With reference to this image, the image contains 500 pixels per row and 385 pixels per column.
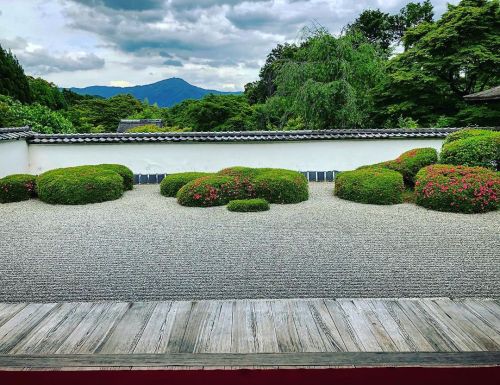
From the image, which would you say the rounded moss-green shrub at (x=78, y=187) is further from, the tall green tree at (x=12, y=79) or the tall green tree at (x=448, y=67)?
the tall green tree at (x=12, y=79)

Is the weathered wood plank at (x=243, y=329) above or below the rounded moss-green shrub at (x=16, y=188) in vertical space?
below

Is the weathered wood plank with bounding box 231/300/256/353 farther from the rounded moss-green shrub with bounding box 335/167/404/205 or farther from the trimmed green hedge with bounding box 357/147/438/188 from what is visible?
the trimmed green hedge with bounding box 357/147/438/188

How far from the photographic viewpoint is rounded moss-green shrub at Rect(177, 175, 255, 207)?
26.1ft

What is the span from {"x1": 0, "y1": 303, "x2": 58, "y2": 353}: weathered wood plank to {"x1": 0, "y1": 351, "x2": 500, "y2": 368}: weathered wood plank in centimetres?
32

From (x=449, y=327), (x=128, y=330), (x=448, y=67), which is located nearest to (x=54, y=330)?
(x=128, y=330)

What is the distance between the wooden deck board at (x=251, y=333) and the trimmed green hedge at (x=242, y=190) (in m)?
4.96

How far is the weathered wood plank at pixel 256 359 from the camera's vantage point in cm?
203

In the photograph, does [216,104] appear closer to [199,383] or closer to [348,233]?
[348,233]

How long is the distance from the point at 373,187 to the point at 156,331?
626 cm

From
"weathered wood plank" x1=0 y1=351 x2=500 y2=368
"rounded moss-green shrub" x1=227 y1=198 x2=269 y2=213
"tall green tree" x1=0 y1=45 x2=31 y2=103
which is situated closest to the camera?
"weathered wood plank" x1=0 y1=351 x2=500 y2=368

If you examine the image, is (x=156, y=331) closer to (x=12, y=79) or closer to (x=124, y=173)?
(x=124, y=173)

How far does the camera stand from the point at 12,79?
22.9m

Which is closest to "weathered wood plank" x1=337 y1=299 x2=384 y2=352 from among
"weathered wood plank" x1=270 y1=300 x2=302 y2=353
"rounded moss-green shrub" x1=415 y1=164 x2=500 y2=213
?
"weathered wood plank" x1=270 y1=300 x2=302 y2=353

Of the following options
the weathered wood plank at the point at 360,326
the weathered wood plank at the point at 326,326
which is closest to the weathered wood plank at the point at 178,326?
the weathered wood plank at the point at 326,326
